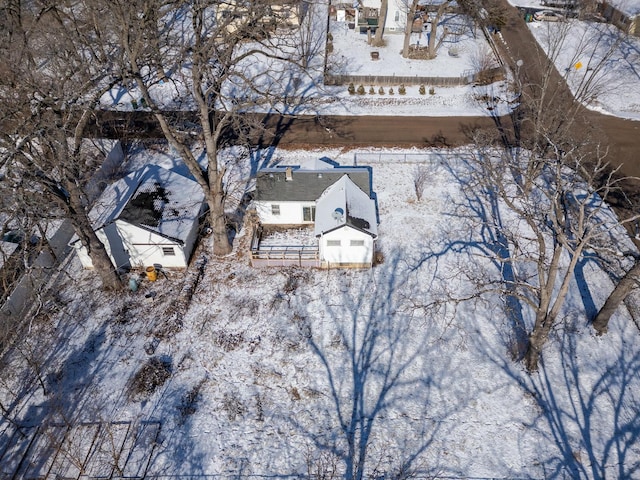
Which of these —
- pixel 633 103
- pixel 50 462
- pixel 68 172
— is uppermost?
pixel 68 172

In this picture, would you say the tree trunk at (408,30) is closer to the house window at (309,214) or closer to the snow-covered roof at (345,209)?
the snow-covered roof at (345,209)

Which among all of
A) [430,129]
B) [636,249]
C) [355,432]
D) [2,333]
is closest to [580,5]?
[430,129]

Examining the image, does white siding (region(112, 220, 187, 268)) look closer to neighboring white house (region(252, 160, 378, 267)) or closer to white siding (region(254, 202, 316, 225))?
neighboring white house (region(252, 160, 378, 267))

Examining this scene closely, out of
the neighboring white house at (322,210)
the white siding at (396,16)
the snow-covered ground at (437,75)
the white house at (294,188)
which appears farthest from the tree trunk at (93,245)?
the white siding at (396,16)

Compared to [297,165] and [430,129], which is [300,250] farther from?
[430,129]

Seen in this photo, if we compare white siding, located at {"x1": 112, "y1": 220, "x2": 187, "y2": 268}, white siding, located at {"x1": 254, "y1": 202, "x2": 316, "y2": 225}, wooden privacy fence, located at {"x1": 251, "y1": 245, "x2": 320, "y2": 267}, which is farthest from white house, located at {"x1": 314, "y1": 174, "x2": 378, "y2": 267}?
white siding, located at {"x1": 112, "y1": 220, "x2": 187, "y2": 268}

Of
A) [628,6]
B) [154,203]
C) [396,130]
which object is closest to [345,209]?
[154,203]
